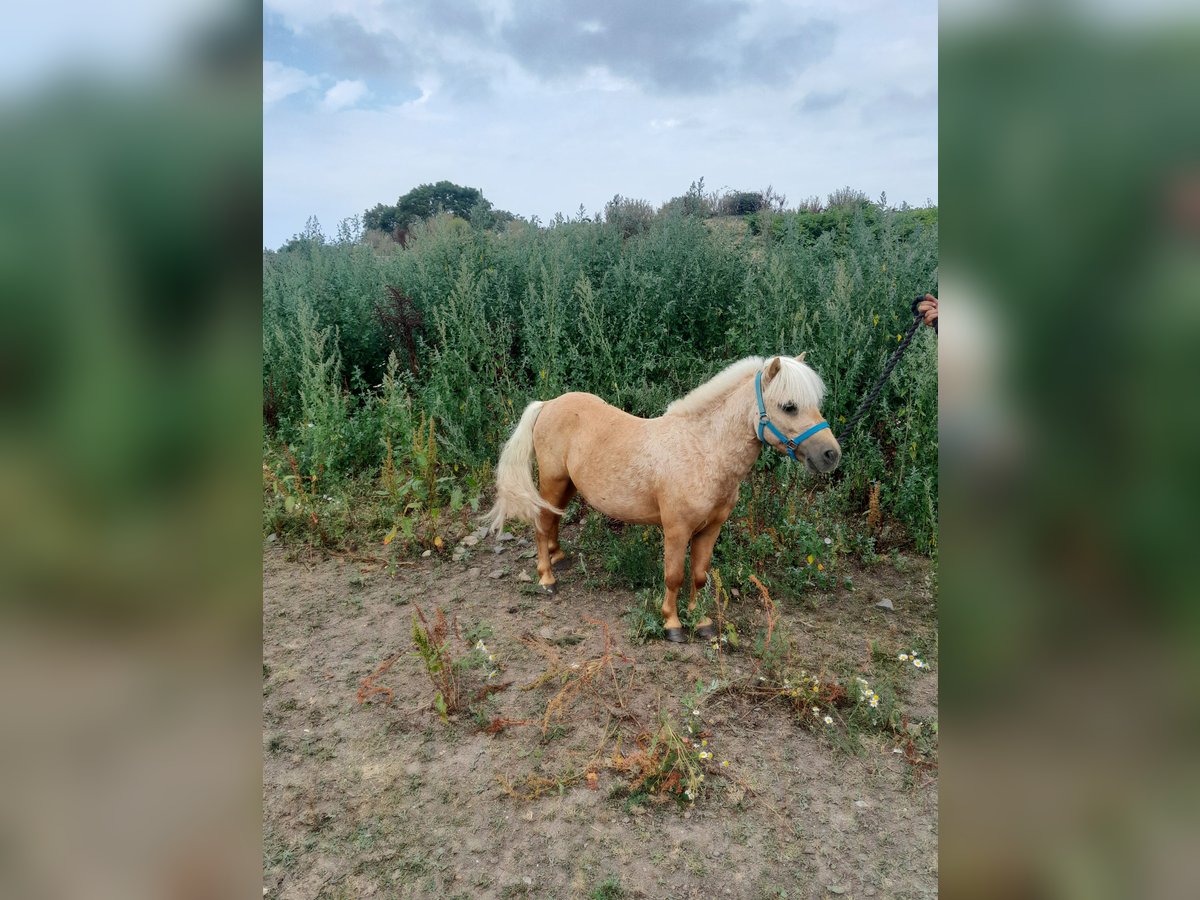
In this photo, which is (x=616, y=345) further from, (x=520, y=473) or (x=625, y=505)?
(x=625, y=505)

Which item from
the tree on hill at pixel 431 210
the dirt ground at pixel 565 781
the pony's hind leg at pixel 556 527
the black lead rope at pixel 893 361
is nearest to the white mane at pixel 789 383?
the black lead rope at pixel 893 361

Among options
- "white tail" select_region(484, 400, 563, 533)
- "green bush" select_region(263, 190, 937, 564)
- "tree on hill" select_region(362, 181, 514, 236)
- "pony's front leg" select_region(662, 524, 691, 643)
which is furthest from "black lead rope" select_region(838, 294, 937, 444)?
"tree on hill" select_region(362, 181, 514, 236)

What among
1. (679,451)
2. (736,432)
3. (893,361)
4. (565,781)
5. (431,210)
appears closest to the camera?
(565,781)

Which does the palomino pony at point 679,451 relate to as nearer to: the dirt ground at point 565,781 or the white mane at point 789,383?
the white mane at point 789,383

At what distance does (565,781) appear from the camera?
2.46m

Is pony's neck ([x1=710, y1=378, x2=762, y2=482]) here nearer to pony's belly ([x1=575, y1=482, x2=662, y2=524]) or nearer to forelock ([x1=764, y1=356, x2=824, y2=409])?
forelock ([x1=764, y1=356, x2=824, y2=409])

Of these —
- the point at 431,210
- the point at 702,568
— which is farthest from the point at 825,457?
the point at 431,210

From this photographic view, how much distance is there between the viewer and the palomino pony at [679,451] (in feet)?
9.17

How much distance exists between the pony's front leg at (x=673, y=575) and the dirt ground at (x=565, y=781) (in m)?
0.08

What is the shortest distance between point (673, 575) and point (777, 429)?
948 mm
